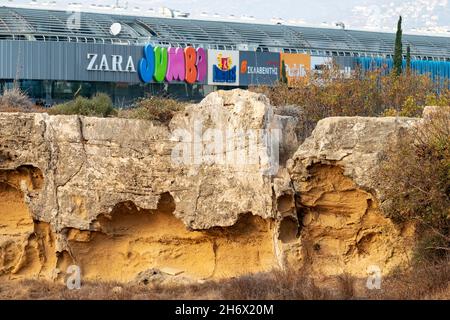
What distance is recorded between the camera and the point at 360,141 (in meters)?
19.5

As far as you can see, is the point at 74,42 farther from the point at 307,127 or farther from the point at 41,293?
the point at 41,293

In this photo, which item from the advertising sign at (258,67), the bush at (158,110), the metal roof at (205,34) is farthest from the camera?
the advertising sign at (258,67)

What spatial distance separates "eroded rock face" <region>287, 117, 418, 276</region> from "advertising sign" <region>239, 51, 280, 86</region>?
35.2 metres

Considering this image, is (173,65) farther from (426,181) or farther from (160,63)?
(426,181)

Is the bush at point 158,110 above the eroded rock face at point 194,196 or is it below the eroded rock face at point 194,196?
above

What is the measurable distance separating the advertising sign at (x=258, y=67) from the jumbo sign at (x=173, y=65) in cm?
237

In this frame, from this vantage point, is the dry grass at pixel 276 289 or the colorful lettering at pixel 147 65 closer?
the dry grass at pixel 276 289

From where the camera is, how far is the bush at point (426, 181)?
1844cm

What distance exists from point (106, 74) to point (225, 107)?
100ft

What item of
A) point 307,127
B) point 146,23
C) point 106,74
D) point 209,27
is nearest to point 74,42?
point 106,74

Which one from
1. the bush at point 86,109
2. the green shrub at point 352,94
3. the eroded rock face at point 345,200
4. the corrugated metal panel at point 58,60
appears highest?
the corrugated metal panel at point 58,60

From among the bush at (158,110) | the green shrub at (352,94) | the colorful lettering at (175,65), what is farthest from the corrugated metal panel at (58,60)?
the bush at (158,110)

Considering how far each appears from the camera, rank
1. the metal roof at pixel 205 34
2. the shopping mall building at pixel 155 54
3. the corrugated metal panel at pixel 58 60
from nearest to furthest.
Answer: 1. the corrugated metal panel at pixel 58 60
2. the shopping mall building at pixel 155 54
3. the metal roof at pixel 205 34

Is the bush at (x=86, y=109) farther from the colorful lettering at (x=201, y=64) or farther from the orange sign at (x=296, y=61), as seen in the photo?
the orange sign at (x=296, y=61)
